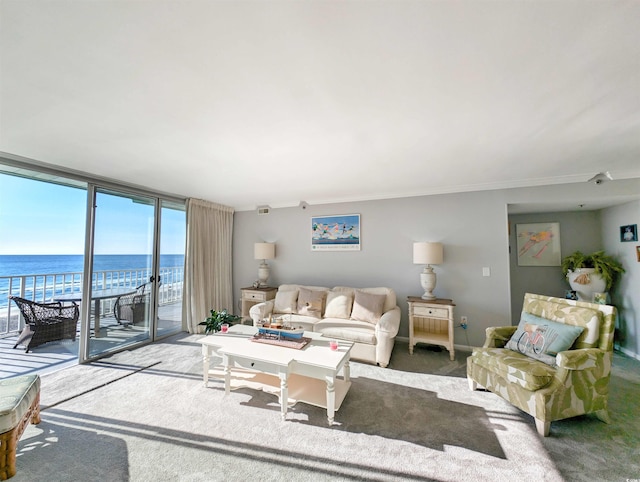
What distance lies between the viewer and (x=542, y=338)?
2.20 m

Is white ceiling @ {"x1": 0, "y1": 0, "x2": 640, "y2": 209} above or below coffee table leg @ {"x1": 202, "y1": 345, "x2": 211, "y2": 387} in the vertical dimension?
above

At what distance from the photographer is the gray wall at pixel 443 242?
339 centimetres

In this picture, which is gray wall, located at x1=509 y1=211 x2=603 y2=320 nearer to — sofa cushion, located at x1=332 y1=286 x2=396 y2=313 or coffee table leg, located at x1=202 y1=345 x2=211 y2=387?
sofa cushion, located at x1=332 y1=286 x2=396 y2=313

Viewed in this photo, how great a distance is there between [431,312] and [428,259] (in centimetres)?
71

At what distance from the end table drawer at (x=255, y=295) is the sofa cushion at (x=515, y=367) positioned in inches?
125

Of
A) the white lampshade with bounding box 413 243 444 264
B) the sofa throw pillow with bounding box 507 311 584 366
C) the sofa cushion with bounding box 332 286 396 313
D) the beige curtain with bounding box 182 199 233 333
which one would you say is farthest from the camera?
the beige curtain with bounding box 182 199 233 333

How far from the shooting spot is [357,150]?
2.39 metres

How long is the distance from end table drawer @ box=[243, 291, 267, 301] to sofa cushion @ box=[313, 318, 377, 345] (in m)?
1.34

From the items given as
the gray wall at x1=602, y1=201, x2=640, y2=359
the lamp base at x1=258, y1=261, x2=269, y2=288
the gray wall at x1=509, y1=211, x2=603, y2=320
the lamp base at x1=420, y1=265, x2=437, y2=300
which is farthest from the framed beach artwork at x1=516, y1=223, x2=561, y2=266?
the lamp base at x1=258, y1=261, x2=269, y2=288

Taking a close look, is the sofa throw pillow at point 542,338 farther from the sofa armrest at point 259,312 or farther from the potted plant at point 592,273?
the sofa armrest at point 259,312

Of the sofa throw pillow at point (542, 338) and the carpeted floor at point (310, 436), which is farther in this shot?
the sofa throw pillow at point (542, 338)

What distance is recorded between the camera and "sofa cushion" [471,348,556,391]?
189cm

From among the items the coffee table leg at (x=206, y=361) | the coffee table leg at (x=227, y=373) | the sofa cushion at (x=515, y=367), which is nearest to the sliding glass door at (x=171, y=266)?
the coffee table leg at (x=206, y=361)

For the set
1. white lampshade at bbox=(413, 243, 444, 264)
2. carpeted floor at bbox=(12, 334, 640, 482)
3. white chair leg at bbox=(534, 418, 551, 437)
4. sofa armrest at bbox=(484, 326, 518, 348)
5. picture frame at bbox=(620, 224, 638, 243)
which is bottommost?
carpeted floor at bbox=(12, 334, 640, 482)
